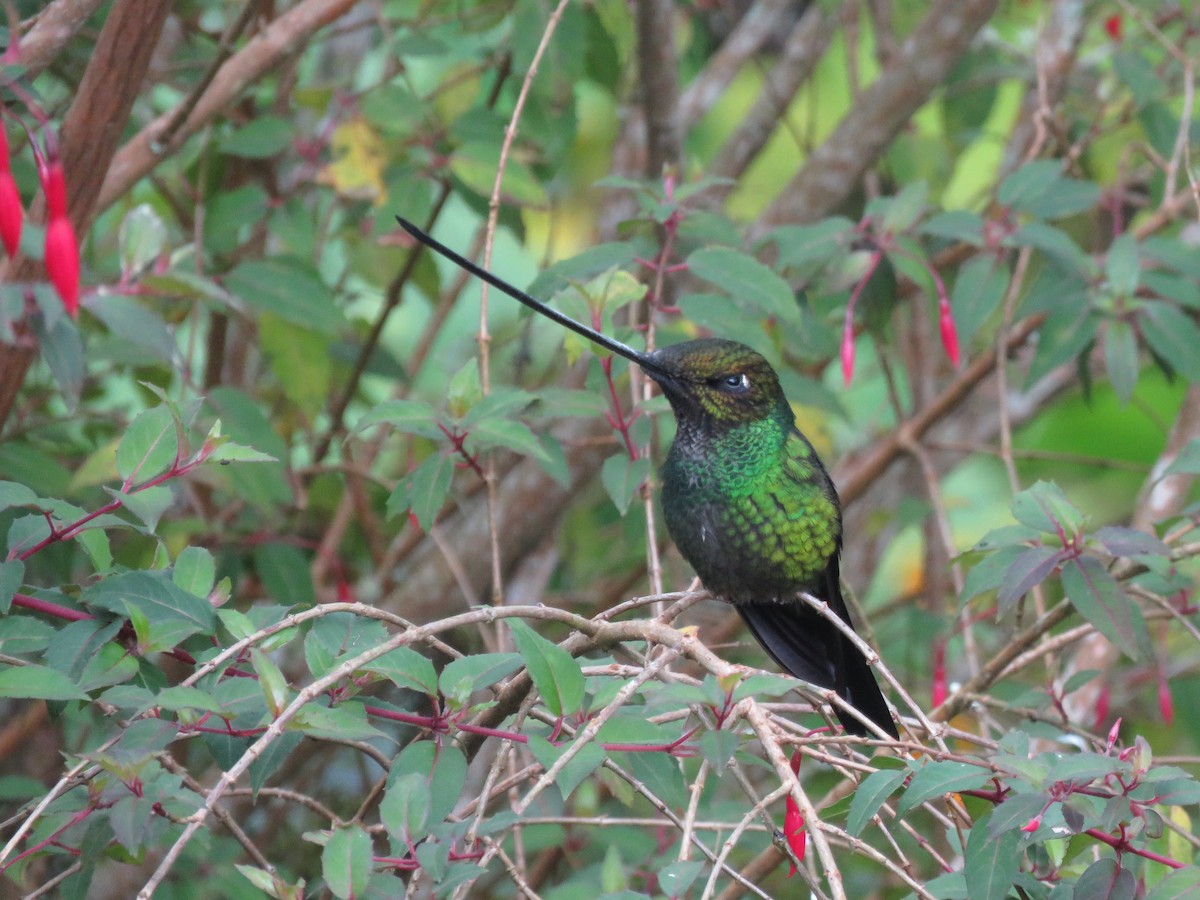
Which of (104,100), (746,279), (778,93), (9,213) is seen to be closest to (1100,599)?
(746,279)

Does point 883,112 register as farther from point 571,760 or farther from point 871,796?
point 571,760

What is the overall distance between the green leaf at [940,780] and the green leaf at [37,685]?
89cm

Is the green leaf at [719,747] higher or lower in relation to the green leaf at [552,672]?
lower

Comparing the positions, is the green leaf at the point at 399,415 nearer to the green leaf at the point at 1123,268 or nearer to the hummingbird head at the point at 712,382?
the hummingbird head at the point at 712,382

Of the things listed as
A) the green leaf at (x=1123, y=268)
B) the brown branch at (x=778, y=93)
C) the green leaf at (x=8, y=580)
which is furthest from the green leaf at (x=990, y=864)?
the brown branch at (x=778, y=93)

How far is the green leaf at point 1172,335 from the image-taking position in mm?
2801

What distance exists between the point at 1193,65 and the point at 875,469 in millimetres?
1330

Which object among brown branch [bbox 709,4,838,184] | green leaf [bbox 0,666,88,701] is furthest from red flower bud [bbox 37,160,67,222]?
brown branch [bbox 709,4,838,184]

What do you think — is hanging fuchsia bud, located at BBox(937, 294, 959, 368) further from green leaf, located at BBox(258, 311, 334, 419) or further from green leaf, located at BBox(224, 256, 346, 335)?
green leaf, located at BBox(258, 311, 334, 419)

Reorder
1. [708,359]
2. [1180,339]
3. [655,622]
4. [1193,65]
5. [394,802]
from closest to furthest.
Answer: [394,802] → [655,622] → [708,359] → [1180,339] → [1193,65]

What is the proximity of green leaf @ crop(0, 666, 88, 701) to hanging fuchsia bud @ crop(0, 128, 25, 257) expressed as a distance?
51 centimetres

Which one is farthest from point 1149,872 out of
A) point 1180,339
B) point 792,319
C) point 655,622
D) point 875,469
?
point 875,469

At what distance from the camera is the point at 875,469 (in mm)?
3756

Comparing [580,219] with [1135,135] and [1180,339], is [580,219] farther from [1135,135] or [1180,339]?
[1180,339]
